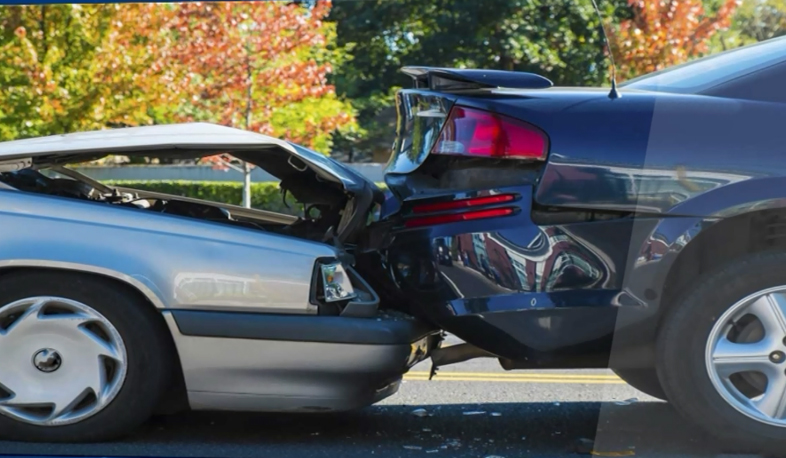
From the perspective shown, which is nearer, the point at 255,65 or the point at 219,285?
the point at 219,285

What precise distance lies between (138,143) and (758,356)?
248 cm

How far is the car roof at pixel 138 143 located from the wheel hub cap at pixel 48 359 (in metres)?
0.76

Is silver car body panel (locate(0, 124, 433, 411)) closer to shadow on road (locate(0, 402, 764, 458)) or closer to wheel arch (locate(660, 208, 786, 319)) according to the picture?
shadow on road (locate(0, 402, 764, 458))

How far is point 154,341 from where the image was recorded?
359cm

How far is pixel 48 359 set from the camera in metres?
3.60

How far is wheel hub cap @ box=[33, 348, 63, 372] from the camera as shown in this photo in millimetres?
3600

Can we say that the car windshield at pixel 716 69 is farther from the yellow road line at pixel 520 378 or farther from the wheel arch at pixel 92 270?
the wheel arch at pixel 92 270

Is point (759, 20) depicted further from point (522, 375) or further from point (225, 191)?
point (522, 375)

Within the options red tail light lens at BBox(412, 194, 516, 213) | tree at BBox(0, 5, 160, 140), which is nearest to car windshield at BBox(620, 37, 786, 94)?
red tail light lens at BBox(412, 194, 516, 213)

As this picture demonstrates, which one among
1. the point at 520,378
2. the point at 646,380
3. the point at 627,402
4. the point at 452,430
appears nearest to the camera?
the point at 452,430

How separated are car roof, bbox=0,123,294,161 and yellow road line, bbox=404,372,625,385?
6.79 ft

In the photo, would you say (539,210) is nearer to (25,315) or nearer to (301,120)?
(25,315)

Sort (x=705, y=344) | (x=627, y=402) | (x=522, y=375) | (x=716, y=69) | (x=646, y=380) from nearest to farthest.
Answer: (x=705, y=344) → (x=716, y=69) → (x=646, y=380) → (x=627, y=402) → (x=522, y=375)

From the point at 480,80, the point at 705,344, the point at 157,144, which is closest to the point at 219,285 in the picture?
the point at 157,144
